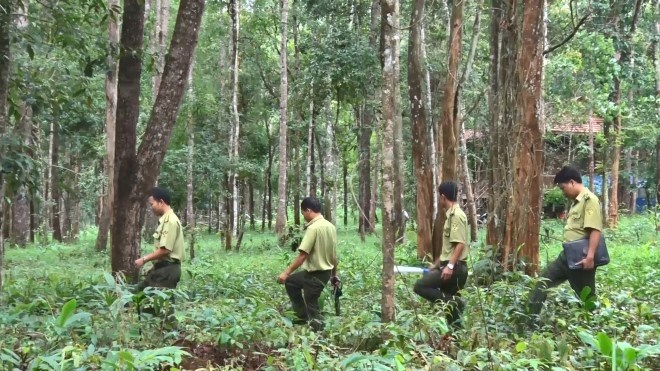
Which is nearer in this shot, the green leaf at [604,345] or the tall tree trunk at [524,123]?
the green leaf at [604,345]

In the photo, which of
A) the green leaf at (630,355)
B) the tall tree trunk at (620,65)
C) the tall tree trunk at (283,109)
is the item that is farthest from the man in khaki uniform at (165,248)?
the tall tree trunk at (620,65)

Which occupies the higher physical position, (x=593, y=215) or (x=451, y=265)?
(x=593, y=215)

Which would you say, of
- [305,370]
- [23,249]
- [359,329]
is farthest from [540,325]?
[23,249]

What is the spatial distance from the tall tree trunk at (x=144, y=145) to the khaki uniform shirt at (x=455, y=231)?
3.86m

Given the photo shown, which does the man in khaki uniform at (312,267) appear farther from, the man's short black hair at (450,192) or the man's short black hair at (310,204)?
the man's short black hair at (450,192)

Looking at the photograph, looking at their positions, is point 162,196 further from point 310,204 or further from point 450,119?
point 450,119

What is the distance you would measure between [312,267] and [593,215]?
282 cm

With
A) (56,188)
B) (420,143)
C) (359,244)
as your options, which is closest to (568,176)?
(420,143)

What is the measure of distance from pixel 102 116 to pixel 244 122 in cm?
579

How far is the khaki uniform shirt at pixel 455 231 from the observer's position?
612 cm

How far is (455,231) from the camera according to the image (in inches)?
242

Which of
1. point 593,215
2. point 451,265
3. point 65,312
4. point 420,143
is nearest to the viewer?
point 65,312

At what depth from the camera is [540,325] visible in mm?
5773

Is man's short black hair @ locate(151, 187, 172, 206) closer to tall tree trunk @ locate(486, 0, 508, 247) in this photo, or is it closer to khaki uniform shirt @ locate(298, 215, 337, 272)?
khaki uniform shirt @ locate(298, 215, 337, 272)
